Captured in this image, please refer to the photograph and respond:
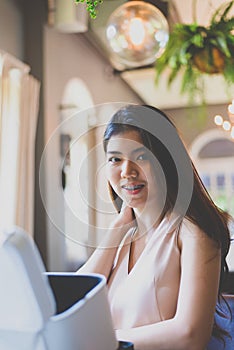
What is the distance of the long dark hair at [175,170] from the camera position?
0.66 metres

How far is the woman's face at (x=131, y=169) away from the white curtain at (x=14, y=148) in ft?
4.97

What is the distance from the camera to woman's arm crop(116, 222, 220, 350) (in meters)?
0.61

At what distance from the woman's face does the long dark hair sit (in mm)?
11

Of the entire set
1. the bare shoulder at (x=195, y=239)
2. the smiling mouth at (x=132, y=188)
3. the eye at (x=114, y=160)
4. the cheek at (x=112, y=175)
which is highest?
the eye at (x=114, y=160)

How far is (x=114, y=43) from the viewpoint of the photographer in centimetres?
164

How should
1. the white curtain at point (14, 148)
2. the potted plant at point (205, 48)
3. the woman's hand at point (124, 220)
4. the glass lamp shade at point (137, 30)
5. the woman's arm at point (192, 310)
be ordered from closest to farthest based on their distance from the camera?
the woman's arm at point (192, 310) < the woman's hand at point (124, 220) < the glass lamp shade at point (137, 30) < the potted plant at point (205, 48) < the white curtain at point (14, 148)

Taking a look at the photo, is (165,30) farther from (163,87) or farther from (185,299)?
(163,87)

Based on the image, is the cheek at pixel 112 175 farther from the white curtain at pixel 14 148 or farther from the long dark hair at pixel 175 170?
the white curtain at pixel 14 148

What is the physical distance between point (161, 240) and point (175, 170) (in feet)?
0.33

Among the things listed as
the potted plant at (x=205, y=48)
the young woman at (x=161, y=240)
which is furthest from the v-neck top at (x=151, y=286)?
the potted plant at (x=205, y=48)

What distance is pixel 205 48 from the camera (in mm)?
1847

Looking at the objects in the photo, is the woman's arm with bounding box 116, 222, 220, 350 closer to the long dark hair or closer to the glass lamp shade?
the long dark hair

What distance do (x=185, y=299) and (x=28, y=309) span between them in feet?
0.75

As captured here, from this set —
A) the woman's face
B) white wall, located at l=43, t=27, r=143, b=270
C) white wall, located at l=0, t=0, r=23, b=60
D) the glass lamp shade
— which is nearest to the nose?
the woman's face
